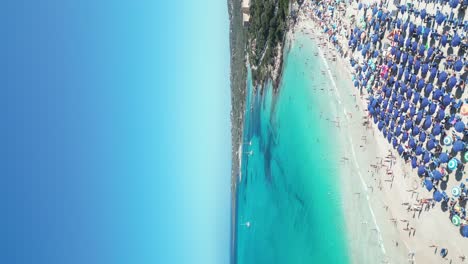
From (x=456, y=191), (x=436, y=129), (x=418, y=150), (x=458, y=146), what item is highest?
(x=436, y=129)

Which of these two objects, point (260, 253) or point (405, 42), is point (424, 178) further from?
point (260, 253)

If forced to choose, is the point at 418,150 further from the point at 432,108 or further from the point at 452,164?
the point at 452,164

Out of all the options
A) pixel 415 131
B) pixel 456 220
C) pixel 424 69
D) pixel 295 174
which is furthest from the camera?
pixel 295 174

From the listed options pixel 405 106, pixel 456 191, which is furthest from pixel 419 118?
pixel 456 191

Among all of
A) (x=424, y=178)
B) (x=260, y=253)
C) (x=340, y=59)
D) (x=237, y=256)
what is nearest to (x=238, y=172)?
(x=237, y=256)

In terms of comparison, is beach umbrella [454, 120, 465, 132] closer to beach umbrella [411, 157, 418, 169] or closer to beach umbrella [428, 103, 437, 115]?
beach umbrella [428, 103, 437, 115]

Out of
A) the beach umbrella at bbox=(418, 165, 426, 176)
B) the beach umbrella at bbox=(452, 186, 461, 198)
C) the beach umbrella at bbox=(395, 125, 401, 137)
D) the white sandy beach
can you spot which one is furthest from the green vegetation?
the beach umbrella at bbox=(452, 186, 461, 198)

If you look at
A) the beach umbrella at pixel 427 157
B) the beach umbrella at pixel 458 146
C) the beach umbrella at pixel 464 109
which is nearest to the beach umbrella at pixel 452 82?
the beach umbrella at pixel 464 109
